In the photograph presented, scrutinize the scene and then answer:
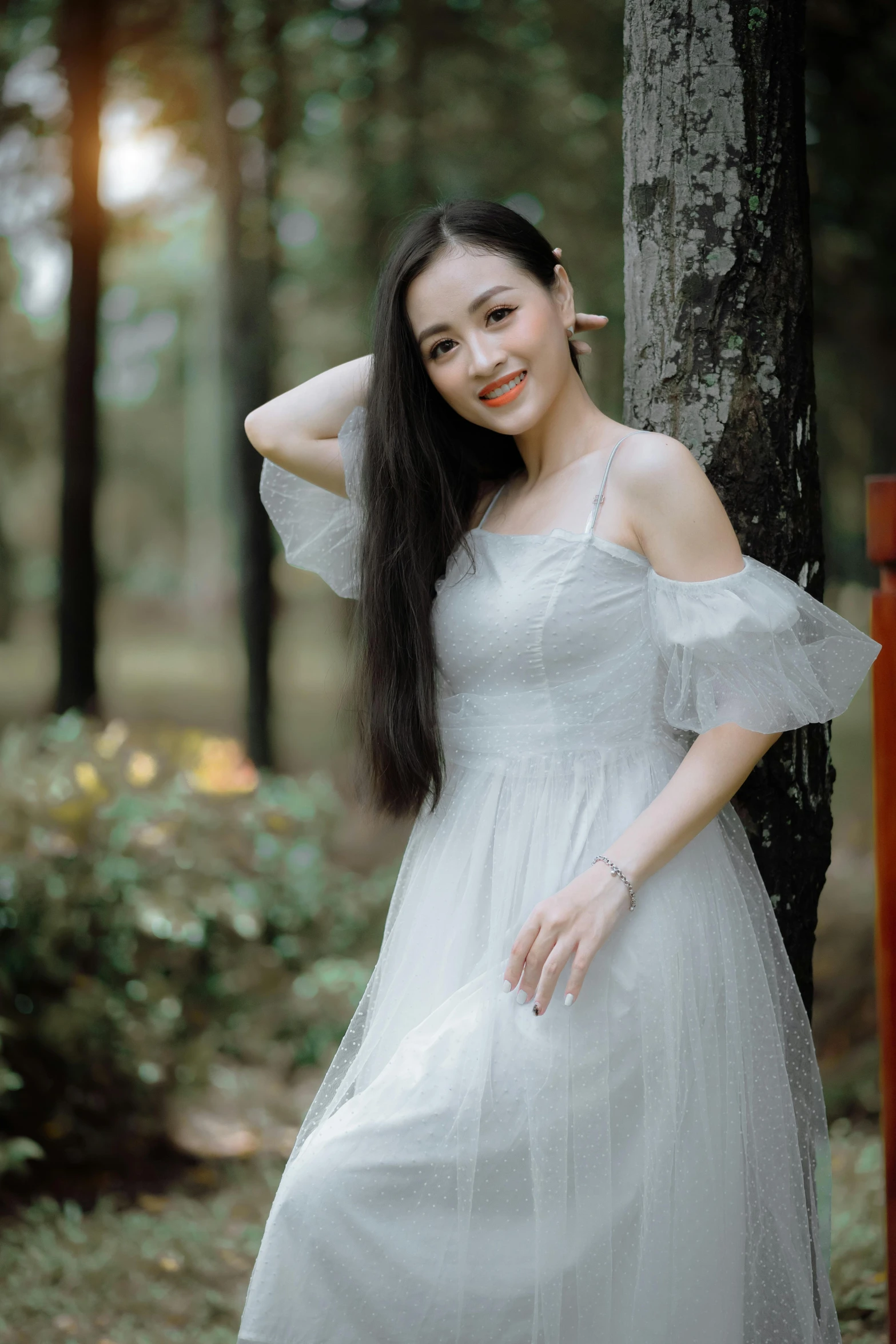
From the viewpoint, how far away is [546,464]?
2021 millimetres

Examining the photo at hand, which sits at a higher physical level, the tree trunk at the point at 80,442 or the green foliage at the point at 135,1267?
the tree trunk at the point at 80,442

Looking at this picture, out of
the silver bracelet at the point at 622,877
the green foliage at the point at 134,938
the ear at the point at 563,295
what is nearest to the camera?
the silver bracelet at the point at 622,877

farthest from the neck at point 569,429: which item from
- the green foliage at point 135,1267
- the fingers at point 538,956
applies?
the green foliage at point 135,1267

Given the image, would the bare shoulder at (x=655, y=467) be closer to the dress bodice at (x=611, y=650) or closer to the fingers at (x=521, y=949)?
the dress bodice at (x=611, y=650)

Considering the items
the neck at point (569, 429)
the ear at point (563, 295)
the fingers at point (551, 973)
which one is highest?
the ear at point (563, 295)

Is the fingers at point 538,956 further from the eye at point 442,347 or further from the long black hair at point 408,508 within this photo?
the eye at point 442,347

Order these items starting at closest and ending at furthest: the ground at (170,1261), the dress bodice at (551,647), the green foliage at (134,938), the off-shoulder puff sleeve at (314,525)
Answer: the dress bodice at (551,647), the off-shoulder puff sleeve at (314,525), the ground at (170,1261), the green foliage at (134,938)

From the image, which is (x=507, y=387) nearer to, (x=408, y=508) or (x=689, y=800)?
(x=408, y=508)

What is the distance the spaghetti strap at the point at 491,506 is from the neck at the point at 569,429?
121mm

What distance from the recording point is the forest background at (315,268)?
3.71m

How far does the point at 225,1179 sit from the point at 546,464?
108 inches

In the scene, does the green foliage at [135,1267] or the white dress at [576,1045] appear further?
the green foliage at [135,1267]

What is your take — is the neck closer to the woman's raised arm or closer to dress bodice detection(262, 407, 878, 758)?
dress bodice detection(262, 407, 878, 758)

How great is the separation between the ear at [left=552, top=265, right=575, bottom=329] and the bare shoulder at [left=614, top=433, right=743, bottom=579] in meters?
0.38
